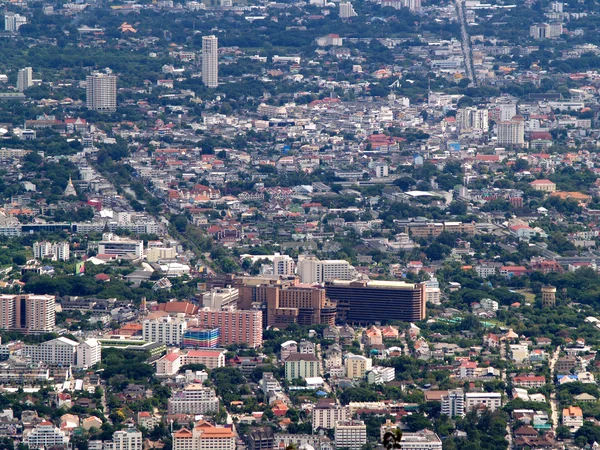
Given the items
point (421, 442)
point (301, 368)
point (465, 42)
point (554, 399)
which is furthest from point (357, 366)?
point (465, 42)

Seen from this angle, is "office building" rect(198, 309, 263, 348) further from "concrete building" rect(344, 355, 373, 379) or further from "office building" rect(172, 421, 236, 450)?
"office building" rect(172, 421, 236, 450)

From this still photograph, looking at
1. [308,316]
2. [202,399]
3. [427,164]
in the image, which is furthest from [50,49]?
[202,399]

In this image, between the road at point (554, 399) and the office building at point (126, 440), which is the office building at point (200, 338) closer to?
the road at point (554, 399)

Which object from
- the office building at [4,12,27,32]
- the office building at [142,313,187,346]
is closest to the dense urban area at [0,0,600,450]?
the office building at [142,313,187,346]

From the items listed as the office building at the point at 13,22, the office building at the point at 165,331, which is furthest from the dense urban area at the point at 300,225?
the office building at the point at 13,22

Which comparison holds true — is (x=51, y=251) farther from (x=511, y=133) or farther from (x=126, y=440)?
(x=511, y=133)
